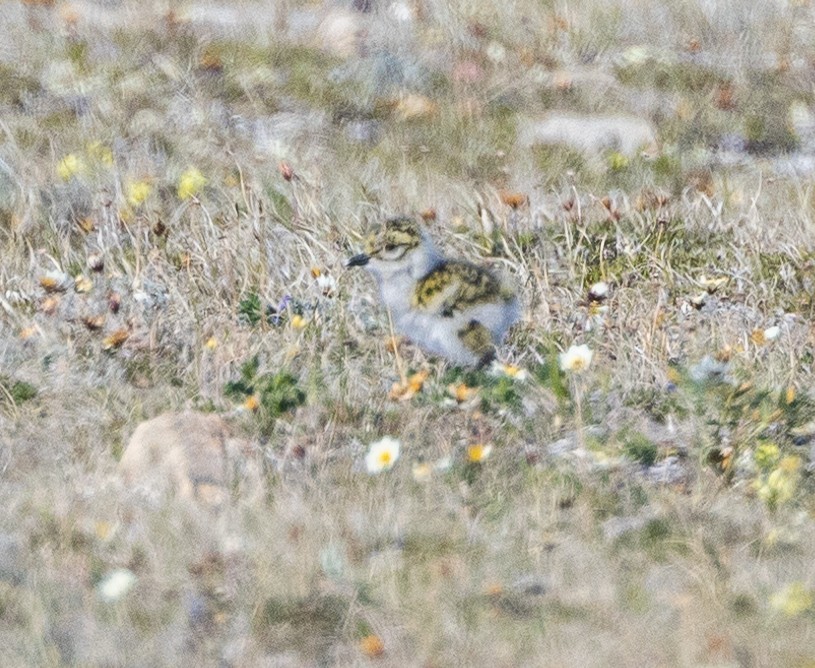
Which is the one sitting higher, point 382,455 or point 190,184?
point 382,455

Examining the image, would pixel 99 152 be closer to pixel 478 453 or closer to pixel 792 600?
pixel 478 453

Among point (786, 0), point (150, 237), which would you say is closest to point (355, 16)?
point (786, 0)

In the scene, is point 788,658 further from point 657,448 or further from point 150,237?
point 150,237

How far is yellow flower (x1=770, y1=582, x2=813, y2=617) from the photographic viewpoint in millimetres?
3975

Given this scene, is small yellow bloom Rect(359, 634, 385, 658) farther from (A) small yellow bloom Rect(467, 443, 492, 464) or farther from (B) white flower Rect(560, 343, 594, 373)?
(B) white flower Rect(560, 343, 594, 373)

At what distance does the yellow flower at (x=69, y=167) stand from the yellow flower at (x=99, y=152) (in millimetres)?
159

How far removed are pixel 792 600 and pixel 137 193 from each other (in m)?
4.56

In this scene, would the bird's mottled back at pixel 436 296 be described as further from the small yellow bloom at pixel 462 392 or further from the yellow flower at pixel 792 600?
the yellow flower at pixel 792 600

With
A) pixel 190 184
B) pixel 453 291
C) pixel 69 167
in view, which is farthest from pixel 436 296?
pixel 69 167

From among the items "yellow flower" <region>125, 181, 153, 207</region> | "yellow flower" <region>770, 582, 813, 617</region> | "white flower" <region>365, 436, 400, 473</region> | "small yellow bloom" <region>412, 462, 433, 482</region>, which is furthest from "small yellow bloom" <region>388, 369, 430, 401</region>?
"yellow flower" <region>125, 181, 153, 207</region>

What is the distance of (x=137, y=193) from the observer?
750cm

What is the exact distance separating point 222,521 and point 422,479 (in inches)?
29.5

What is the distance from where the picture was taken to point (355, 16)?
10820 millimetres

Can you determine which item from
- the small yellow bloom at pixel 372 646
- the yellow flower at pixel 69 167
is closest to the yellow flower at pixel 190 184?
the yellow flower at pixel 69 167
